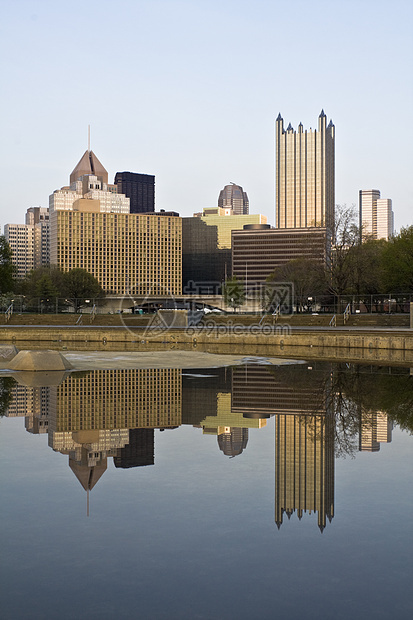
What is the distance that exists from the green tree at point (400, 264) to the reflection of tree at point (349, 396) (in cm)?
4341

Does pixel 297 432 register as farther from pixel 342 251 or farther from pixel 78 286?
pixel 78 286

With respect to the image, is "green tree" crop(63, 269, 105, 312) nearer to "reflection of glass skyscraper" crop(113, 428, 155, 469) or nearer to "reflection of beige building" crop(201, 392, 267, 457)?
"reflection of beige building" crop(201, 392, 267, 457)

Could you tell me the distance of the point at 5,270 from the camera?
86.8m

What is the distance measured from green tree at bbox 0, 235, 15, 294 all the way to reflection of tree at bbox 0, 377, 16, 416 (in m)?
69.4

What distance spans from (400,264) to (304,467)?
200 ft

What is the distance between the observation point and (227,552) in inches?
228

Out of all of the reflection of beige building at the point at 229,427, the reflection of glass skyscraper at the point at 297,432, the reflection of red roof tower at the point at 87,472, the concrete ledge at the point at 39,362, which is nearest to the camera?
the reflection of glass skyscraper at the point at 297,432

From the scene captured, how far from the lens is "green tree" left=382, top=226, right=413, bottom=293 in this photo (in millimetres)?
66500

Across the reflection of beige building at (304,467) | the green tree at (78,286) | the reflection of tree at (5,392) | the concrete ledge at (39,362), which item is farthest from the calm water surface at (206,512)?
the green tree at (78,286)

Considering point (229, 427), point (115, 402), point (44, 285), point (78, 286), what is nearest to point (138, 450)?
point (229, 427)

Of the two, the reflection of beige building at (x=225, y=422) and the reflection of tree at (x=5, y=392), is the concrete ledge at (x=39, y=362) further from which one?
the reflection of beige building at (x=225, y=422)

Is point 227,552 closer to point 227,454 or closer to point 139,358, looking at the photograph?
point 227,454

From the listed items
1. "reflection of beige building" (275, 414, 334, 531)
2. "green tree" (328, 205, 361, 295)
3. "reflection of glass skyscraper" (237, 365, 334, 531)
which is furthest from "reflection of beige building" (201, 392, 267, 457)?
"green tree" (328, 205, 361, 295)

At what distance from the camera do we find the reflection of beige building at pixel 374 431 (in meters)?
10.8
